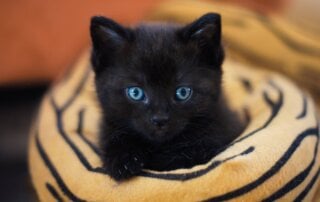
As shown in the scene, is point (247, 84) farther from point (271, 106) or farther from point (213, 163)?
→ point (213, 163)

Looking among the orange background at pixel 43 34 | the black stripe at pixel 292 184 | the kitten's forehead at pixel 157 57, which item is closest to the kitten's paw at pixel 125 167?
the kitten's forehead at pixel 157 57

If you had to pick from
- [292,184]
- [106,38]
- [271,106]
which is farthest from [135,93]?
[271,106]

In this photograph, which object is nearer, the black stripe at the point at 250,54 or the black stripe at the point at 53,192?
the black stripe at the point at 53,192

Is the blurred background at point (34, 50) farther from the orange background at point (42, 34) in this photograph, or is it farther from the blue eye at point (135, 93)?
the blue eye at point (135, 93)

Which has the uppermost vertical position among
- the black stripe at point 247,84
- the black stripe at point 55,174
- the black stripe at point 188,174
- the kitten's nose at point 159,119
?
the kitten's nose at point 159,119

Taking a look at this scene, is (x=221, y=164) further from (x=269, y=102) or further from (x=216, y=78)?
(x=269, y=102)

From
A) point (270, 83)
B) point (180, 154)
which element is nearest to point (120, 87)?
point (180, 154)
